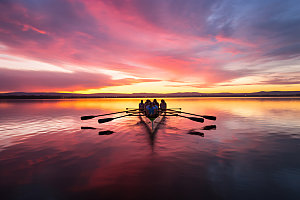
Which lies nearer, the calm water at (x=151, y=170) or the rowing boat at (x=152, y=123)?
the calm water at (x=151, y=170)

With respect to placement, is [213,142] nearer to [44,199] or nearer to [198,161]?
[198,161]

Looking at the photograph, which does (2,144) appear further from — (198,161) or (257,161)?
(257,161)

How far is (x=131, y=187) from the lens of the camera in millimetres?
6359

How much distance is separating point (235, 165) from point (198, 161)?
2087mm

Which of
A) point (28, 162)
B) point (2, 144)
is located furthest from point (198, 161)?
point (2, 144)

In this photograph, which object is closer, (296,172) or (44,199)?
(44,199)

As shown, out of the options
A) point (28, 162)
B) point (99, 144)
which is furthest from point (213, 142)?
point (28, 162)


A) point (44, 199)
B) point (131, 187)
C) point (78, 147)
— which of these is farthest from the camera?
point (78, 147)

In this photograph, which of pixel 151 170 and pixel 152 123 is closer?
pixel 151 170

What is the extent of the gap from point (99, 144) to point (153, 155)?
538 cm

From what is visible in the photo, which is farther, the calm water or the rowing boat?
the rowing boat

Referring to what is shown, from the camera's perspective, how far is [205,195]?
586cm

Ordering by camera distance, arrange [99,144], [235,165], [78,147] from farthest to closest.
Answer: [99,144] < [78,147] < [235,165]

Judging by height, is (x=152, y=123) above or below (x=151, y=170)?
A: above
